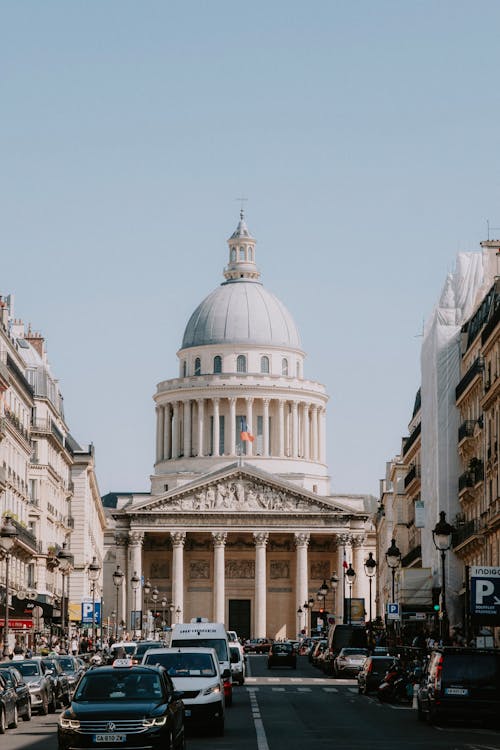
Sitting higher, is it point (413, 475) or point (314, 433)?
point (314, 433)

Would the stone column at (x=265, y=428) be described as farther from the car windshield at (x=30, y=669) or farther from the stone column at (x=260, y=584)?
the car windshield at (x=30, y=669)

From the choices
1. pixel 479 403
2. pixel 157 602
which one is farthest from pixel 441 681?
pixel 157 602

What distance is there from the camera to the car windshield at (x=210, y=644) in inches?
1641

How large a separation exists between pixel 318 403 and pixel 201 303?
16.9 meters

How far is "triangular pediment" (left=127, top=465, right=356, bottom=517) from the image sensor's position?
516 feet

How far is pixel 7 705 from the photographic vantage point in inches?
1406

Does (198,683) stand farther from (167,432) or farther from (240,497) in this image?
(167,432)

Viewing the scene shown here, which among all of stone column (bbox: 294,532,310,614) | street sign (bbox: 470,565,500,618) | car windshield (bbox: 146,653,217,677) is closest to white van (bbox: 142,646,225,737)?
car windshield (bbox: 146,653,217,677)

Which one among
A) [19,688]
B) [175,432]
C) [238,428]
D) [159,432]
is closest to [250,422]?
[238,428]

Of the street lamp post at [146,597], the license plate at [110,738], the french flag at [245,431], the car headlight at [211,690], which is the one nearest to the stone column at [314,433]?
the french flag at [245,431]

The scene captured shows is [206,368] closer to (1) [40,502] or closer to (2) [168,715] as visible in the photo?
(1) [40,502]

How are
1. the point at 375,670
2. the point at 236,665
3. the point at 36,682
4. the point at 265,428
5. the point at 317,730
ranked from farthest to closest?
the point at 265,428, the point at 236,665, the point at 375,670, the point at 36,682, the point at 317,730

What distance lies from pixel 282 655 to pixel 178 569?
71254mm

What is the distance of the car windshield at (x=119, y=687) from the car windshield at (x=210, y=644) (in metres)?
15.6
